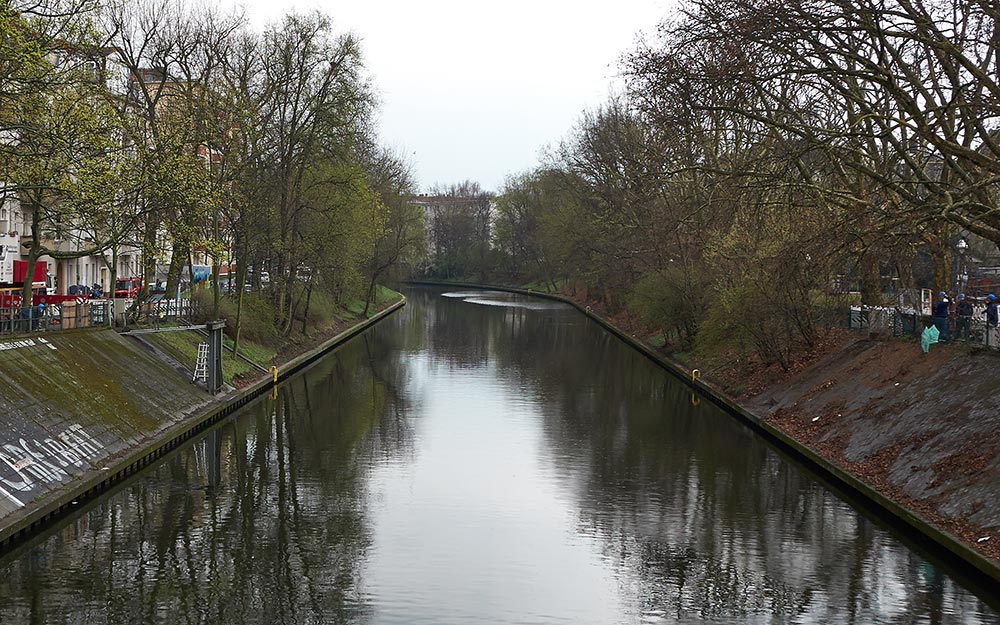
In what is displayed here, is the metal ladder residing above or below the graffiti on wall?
above

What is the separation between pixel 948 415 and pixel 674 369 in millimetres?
24623

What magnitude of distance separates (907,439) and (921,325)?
6.83 m

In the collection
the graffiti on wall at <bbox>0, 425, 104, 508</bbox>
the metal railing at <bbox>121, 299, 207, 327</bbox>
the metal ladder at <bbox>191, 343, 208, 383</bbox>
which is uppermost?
the metal railing at <bbox>121, 299, 207, 327</bbox>

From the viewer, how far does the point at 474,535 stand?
20766mm

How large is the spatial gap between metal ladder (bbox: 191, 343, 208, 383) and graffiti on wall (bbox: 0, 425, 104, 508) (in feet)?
34.2

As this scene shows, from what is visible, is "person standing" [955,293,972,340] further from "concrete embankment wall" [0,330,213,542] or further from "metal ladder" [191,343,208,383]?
"metal ladder" [191,343,208,383]

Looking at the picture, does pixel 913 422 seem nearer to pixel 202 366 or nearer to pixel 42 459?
pixel 42 459

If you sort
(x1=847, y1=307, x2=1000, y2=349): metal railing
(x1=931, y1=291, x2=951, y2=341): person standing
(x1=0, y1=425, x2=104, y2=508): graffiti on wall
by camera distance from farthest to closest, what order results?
(x1=931, y1=291, x2=951, y2=341): person standing
(x1=847, y1=307, x2=1000, y2=349): metal railing
(x1=0, y1=425, x2=104, y2=508): graffiti on wall

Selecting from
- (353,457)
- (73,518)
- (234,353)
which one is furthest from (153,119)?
(73,518)

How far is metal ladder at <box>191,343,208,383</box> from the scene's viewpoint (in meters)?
35.4

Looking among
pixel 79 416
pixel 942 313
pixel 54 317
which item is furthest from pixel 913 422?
pixel 54 317

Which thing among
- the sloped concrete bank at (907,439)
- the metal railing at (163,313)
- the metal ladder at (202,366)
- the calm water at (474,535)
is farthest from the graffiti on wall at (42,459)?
the sloped concrete bank at (907,439)

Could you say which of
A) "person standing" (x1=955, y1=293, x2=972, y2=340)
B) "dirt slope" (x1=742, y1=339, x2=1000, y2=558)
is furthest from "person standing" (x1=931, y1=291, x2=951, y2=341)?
"dirt slope" (x1=742, y1=339, x2=1000, y2=558)

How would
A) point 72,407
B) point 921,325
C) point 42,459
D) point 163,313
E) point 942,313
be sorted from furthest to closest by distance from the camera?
point 163,313 < point 921,325 < point 942,313 < point 72,407 < point 42,459
